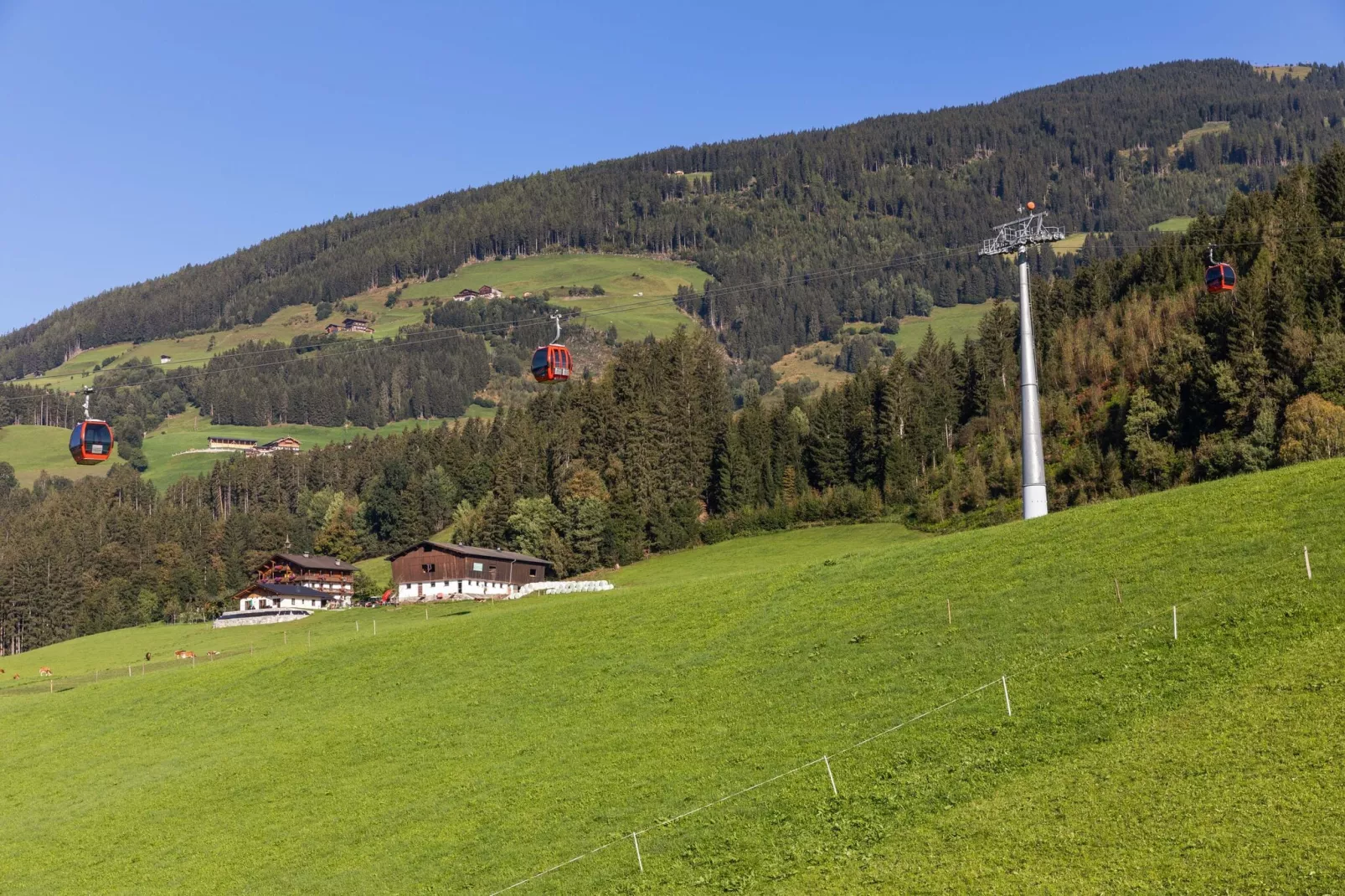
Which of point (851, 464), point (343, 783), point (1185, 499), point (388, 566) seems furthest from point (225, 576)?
point (1185, 499)

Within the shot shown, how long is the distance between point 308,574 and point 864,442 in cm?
6642

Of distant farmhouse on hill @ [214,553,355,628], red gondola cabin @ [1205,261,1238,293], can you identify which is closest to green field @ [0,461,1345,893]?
red gondola cabin @ [1205,261,1238,293]

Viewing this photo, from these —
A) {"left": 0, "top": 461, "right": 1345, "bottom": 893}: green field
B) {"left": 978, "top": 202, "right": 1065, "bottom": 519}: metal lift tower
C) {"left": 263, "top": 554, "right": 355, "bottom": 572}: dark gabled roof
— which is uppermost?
{"left": 978, "top": 202, "right": 1065, "bottom": 519}: metal lift tower

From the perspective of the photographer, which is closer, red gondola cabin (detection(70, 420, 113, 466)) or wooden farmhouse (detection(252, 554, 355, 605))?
red gondola cabin (detection(70, 420, 113, 466))

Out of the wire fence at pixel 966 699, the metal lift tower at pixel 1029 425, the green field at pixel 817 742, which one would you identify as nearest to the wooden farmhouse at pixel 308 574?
the green field at pixel 817 742

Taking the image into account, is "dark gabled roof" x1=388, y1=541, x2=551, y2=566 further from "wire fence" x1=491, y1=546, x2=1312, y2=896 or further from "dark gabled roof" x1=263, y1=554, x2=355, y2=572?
"wire fence" x1=491, y1=546, x2=1312, y2=896

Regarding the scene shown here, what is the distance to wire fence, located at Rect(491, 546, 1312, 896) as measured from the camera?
3200 centimetres

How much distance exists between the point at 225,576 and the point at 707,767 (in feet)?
495

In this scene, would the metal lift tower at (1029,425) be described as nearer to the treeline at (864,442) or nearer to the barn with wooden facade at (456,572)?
the treeline at (864,442)

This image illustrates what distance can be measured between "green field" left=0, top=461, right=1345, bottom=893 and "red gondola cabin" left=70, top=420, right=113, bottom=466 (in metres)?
13.5

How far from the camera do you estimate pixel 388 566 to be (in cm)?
15375

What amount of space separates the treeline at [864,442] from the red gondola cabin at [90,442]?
65937 millimetres

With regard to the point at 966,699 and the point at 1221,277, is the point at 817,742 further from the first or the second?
the point at 1221,277

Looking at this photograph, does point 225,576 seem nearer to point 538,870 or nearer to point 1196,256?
point 1196,256
